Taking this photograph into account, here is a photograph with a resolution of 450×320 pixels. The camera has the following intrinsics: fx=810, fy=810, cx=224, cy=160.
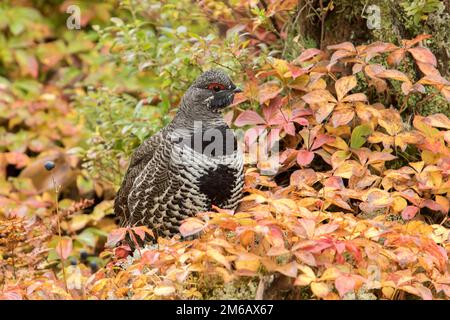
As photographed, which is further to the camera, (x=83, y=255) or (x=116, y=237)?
(x=83, y=255)

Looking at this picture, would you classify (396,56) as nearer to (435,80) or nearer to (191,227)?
(435,80)

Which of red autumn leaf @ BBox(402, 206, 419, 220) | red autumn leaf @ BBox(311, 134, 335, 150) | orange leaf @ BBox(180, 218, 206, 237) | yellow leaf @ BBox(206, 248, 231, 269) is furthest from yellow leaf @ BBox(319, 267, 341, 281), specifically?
red autumn leaf @ BBox(311, 134, 335, 150)

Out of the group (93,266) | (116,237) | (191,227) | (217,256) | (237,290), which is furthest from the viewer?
(93,266)

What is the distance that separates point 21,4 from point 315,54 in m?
4.97

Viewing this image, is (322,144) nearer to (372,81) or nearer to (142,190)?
(372,81)

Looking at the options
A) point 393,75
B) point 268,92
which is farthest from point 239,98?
point 393,75

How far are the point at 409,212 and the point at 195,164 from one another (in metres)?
0.99

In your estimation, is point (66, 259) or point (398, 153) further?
point (66, 259)

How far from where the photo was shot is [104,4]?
8148mm

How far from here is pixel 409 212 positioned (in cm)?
351

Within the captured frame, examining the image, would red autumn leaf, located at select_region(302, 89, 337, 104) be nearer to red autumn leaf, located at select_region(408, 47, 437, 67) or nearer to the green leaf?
the green leaf

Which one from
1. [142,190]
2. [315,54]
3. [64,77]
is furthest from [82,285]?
[64,77]

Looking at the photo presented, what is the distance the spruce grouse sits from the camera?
376cm
